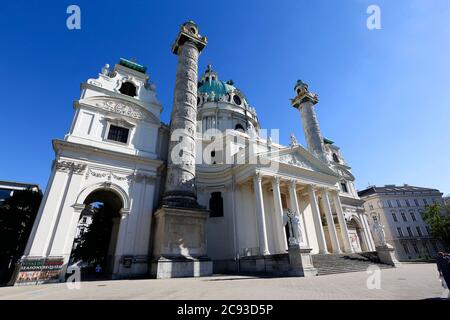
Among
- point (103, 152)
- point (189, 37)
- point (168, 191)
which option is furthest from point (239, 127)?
point (103, 152)

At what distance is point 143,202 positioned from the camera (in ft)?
51.8

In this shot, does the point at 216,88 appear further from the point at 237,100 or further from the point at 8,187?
the point at 8,187

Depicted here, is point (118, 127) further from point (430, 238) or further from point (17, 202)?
point (430, 238)

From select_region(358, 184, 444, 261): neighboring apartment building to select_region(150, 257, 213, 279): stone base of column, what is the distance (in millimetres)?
37313

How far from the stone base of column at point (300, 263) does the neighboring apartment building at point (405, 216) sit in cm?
3383

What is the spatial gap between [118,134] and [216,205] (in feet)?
34.5

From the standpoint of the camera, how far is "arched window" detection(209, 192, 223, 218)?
64.7 ft

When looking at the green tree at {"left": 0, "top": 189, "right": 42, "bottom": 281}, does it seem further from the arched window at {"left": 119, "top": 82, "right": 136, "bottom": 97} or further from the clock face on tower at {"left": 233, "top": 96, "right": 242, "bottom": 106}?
the clock face on tower at {"left": 233, "top": 96, "right": 242, "bottom": 106}

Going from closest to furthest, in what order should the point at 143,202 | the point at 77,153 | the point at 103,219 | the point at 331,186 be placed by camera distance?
the point at 77,153 < the point at 143,202 < the point at 103,219 < the point at 331,186

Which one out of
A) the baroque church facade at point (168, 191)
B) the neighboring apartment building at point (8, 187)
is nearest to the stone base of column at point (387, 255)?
the baroque church facade at point (168, 191)

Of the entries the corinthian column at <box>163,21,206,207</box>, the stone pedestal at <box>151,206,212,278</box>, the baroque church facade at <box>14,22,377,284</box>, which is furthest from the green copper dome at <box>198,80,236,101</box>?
the stone pedestal at <box>151,206,212,278</box>
